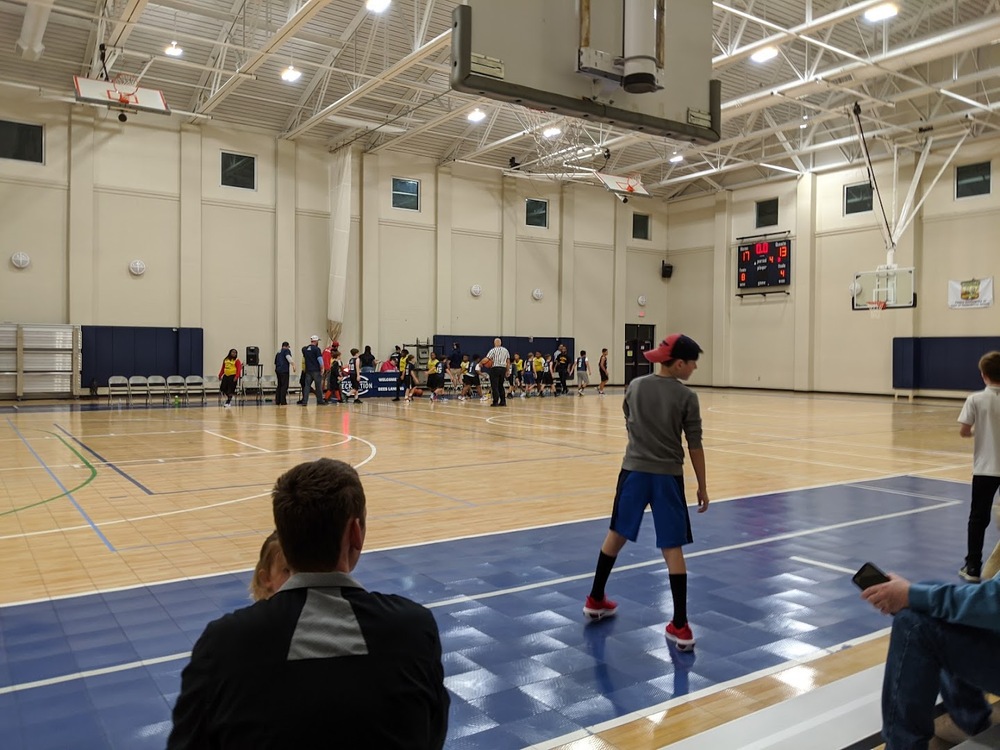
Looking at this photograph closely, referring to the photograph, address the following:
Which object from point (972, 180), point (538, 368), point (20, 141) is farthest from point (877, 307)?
point (20, 141)

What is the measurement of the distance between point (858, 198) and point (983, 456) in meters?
22.7

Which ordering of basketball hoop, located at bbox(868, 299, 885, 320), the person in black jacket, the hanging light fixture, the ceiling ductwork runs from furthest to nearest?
basketball hoop, located at bbox(868, 299, 885, 320)
the hanging light fixture
the ceiling ductwork
the person in black jacket

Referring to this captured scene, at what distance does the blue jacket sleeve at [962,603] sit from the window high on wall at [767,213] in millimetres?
27486

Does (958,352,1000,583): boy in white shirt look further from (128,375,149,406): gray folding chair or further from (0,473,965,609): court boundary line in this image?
(128,375,149,406): gray folding chair

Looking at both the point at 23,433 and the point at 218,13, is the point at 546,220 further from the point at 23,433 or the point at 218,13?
the point at 23,433

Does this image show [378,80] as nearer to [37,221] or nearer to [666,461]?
[37,221]

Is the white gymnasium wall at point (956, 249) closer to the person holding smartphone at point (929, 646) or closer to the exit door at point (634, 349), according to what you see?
the exit door at point (634, 349)

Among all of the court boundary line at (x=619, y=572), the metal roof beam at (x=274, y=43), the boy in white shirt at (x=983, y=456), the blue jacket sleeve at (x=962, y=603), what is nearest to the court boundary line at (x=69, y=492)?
the court boundary line at (x=619, y=572)

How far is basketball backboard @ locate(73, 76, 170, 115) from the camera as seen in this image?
592 inches

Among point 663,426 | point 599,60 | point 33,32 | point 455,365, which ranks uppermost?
point 33,32

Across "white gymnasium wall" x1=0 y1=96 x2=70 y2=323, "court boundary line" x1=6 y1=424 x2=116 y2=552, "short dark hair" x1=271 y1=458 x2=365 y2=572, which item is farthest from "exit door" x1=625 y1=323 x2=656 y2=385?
"short dark hair" x1=271 y1=458 x2=365 y2=572

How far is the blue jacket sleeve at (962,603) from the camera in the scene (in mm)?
2334

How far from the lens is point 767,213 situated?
28.2 meters

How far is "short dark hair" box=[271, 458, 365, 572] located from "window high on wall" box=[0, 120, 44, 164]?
72.1 ft
